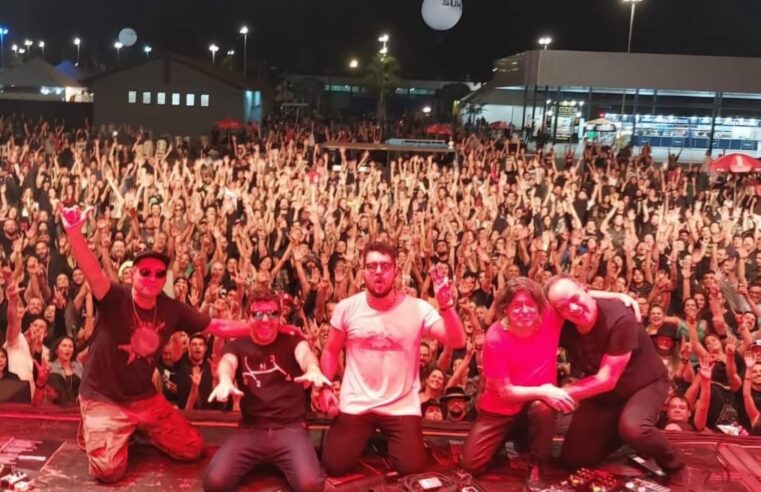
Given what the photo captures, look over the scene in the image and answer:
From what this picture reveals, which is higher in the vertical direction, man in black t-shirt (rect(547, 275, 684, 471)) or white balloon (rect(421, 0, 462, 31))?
white balloon (rect(421, 0, 462, 31))

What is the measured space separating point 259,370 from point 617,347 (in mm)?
1904

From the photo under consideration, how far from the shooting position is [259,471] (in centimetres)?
405

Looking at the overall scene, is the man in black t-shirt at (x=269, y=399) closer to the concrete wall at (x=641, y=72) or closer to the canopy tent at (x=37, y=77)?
the concrete wall at (x=641, y=72)

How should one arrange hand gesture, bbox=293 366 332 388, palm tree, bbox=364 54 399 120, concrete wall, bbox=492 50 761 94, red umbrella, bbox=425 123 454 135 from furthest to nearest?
palm tree, bbox=364 54 399 120 → concrete wall, bbox=492 50 761 94 → red umbrella, bbox=425 123 454 135 → hand gesture, bbox=293 366 332 388

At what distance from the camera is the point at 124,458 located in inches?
155

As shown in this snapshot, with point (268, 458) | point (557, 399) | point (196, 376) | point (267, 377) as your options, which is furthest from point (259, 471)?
point (557, 399)

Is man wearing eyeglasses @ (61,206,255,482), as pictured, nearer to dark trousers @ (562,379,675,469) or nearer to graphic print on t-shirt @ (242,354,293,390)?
graphic print on t-shirt @ (242,354,293,390)

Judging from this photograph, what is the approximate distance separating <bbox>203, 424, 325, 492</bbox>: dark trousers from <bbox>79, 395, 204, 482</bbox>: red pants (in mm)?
332

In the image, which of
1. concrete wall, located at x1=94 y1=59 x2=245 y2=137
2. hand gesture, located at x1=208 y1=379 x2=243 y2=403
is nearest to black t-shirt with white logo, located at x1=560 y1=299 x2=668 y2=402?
hand gesture, located at x1=208 y1=379 x2=243 y2=403

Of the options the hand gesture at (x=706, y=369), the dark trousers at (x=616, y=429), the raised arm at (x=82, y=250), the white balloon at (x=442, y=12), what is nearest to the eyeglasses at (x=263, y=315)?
the raised arm at (x=82, y=250)

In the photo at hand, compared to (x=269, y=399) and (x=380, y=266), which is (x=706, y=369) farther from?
(x=269, y=399)

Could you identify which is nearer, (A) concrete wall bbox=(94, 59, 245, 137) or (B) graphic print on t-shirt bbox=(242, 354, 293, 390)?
(B) graphic print on t-shirt bbox=(242, 354, 293, 390)

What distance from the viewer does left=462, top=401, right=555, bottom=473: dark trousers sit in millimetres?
3955

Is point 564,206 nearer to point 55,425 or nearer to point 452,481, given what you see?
point 452,481
